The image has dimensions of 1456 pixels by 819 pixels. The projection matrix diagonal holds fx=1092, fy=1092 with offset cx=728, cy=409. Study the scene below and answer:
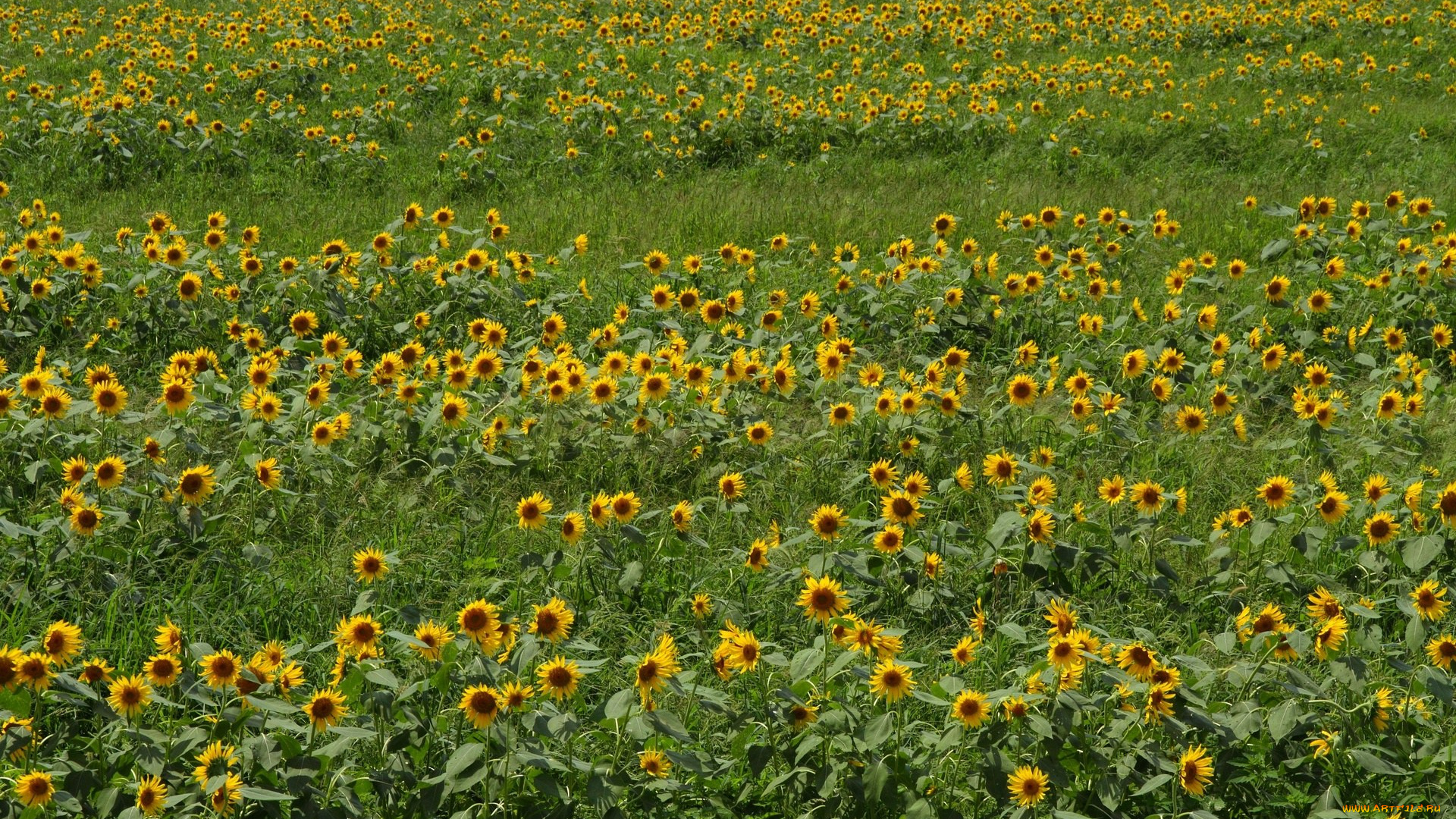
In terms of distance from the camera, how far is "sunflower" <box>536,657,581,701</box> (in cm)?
262

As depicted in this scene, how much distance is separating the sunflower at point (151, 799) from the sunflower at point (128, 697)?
0.31 m

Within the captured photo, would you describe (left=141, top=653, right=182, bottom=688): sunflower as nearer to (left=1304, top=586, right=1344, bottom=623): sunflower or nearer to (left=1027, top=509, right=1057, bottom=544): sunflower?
(left=1027, top=509, right=1057, bottom=544): sunflower

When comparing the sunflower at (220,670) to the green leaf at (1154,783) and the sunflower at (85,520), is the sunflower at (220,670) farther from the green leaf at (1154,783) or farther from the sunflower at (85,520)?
the green leaf at (1154,783)

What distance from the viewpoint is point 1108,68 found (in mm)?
12227

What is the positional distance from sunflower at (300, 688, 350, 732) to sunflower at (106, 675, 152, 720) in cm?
38

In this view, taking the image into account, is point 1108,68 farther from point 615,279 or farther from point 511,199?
point 615,279

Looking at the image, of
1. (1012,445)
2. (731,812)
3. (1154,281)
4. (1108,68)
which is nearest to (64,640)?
(731,812)

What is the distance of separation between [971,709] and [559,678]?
0.99 metres

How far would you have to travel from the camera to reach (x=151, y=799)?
231cm

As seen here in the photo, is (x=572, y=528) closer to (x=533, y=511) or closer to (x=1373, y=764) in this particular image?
(x=533, y=511)

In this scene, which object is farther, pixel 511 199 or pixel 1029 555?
pixel 511 199

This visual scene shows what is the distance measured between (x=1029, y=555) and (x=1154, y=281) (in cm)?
389

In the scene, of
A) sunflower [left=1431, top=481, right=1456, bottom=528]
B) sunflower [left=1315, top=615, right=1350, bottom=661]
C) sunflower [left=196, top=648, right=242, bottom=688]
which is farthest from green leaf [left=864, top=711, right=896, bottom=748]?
sunflower [left=1431, top=481, right=1456, bottom=528]

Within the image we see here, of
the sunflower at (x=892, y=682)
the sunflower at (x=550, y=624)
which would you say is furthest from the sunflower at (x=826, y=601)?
the sunflower at (x=550, y=624)
